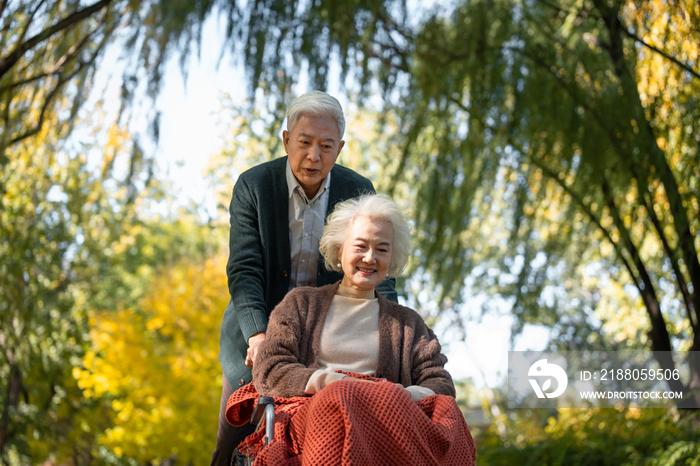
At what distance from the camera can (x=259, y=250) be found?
1.88 m

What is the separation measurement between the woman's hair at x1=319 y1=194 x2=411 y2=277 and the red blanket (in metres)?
0.52

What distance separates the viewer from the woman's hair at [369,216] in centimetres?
175

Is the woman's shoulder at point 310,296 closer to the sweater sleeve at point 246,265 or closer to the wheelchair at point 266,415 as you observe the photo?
the sweater sleeve at point 246,265

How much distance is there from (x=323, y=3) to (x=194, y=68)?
32.4 inches

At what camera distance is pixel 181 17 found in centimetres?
330

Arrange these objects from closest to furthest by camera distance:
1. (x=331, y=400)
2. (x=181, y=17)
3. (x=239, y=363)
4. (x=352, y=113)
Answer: (x=331, y=400) → (x=239, y=363) → (x=181, y=17) → (x=352, y=113)

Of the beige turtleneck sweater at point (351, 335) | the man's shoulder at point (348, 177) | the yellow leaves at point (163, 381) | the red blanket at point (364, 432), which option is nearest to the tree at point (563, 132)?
the man's shoulder at point (348, 177)

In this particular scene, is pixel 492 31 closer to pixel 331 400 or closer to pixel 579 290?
pixel 331 400

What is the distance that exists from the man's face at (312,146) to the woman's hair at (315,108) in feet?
0.04

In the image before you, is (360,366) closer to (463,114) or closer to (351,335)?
(351,335)

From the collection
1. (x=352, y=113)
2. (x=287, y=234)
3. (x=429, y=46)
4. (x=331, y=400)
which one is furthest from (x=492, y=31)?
(x=352, y=113)

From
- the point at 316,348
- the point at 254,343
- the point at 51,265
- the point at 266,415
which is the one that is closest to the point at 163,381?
the point at 51,265

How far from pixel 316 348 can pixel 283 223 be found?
17.9 inches

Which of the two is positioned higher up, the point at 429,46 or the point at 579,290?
the point at 429,46
